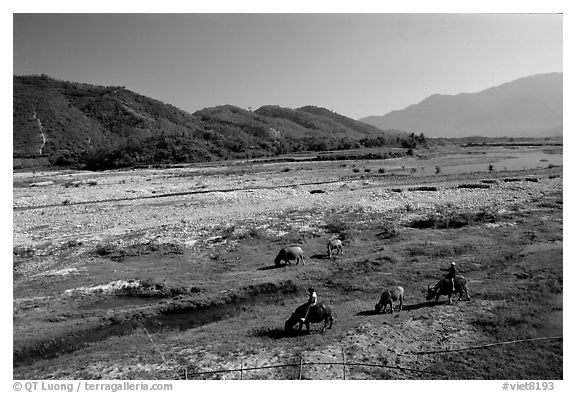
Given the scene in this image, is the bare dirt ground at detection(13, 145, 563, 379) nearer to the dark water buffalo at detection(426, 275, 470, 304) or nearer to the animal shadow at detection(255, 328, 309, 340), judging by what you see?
the animal shadow at detection(255, 328, 309, 340)

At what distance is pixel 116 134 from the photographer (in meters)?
134

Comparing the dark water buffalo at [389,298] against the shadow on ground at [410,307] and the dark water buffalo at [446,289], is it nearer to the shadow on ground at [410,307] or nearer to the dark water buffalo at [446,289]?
the shadow on ground at [410,307]

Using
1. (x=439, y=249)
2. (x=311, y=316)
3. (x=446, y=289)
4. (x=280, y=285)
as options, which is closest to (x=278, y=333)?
(x=311, y=316)

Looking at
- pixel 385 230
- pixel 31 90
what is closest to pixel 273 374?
pixel 385 230

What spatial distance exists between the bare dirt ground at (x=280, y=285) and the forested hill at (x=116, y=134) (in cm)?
5527

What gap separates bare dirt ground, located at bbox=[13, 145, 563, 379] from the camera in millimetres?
12648

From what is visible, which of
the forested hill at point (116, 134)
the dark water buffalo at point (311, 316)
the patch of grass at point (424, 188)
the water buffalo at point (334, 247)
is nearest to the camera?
the dark water buffalo at point (311, 316)

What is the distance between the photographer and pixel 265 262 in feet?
71.9

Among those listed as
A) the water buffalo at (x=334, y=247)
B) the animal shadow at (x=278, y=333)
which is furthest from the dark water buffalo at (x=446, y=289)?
the water buffalo at (x=334, y=247)

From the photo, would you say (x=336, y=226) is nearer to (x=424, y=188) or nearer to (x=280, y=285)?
(x=280, y=285)

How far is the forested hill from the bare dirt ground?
181 feet

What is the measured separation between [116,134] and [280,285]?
132m

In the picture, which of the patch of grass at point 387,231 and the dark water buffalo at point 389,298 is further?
the patch of grass at point 387,231

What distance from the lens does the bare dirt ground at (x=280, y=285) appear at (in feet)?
41.5
